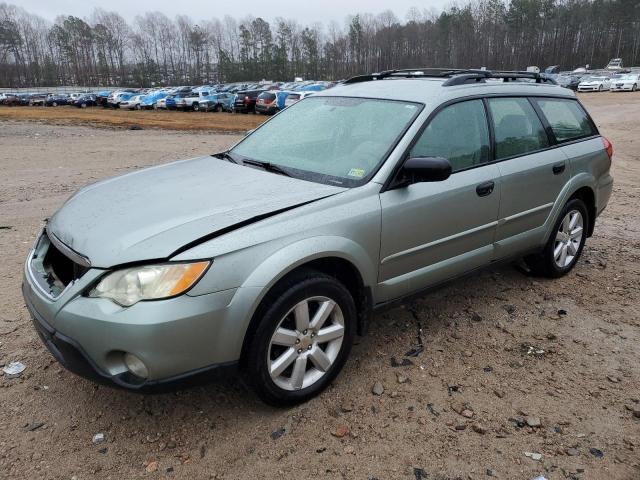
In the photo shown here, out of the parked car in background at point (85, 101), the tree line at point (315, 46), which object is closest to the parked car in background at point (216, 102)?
the parked car in background at point (85, 101)

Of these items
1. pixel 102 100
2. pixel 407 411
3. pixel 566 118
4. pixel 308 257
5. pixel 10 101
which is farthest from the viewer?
pixel 10 101

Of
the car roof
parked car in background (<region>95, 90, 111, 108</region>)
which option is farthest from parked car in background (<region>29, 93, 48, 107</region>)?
the car roof

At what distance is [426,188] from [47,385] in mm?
2603

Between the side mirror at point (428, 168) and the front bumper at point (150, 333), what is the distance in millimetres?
1204

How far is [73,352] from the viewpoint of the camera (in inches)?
97.0

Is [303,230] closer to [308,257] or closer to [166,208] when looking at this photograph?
[308,257]

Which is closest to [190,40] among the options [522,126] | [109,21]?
[109,21]

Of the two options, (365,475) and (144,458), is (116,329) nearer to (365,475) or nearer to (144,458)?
(144,458)

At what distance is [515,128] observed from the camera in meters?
4.08

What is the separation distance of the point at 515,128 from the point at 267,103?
26390 mm

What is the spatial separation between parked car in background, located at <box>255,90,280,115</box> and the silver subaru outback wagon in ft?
83.3

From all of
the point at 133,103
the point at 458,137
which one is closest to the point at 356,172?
the point at 458,137

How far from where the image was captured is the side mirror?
3006 mm

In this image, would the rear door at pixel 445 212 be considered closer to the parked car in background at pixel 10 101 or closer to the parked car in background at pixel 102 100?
the parked car in background at pixel 102 100
